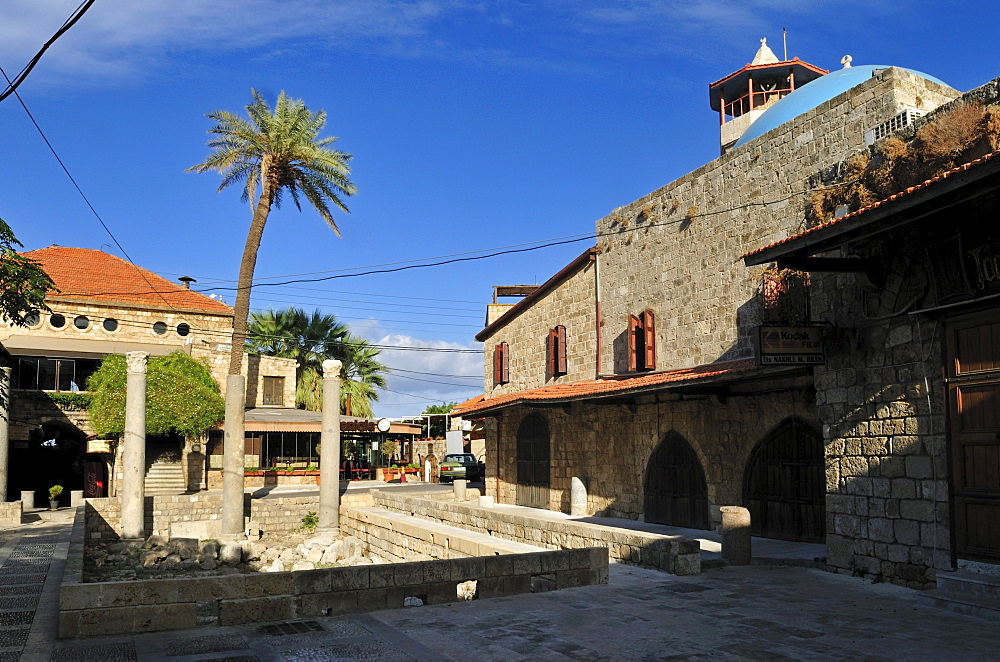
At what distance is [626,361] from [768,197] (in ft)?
18.4

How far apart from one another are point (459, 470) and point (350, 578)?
2699cm

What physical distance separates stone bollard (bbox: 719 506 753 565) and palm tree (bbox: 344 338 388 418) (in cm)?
2774

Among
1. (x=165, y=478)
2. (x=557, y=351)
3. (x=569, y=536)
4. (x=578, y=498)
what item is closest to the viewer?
(x=569, y=536)

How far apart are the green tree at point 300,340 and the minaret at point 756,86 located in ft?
67.1

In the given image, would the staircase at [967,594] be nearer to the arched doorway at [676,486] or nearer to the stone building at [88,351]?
the arched doorway at [676,486]

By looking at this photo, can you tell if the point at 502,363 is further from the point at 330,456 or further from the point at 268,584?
the point at 268,584

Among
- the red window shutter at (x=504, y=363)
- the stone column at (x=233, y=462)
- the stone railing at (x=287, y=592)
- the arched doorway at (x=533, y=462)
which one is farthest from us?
the red window shutter at (x=504, y=363)

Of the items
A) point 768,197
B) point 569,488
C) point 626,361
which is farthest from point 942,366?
point 569,488

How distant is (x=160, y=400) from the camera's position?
26.3m

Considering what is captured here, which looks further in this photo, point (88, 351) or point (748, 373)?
point (88, 351)

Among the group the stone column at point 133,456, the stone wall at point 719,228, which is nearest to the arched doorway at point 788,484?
the stone wall at point 719,228

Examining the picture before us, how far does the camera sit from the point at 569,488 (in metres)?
20.0

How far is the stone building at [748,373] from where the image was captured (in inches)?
350

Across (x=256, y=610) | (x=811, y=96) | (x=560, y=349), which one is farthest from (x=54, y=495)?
(x=811, y=96)
